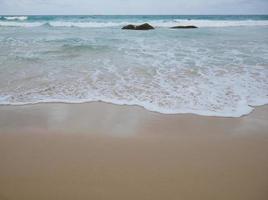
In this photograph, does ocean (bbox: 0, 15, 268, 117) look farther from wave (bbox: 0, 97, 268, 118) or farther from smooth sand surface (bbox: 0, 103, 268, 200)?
smooth sand surface (bbox: 0, 103, 268, 200)

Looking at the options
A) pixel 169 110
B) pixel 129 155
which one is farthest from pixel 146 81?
pixel 129 155

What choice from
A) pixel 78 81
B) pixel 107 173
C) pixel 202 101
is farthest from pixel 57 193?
pixel 78 81

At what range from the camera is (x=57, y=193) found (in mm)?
2279

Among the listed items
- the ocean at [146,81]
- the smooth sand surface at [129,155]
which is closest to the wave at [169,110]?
the ocean at [146,81]

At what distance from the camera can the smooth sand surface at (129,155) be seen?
2.32 metres

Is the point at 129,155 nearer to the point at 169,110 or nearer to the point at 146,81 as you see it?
the point at 169,110

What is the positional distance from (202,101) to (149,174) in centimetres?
232

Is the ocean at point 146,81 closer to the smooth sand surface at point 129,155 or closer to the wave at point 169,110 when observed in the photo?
the wave at point 169,110

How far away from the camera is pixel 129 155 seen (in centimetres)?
288

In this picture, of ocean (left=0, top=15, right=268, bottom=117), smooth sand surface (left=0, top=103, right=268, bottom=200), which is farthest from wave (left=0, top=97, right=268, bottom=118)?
smooth sand surface (left=0, top=103, right=268, bottom=200)

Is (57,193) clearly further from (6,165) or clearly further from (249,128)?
(249,128)

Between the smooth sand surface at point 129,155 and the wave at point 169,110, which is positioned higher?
the wave at point 169,110

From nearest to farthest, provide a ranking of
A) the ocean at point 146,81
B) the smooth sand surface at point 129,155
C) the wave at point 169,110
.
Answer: the smooth sand surface at point 129,155 → the wave at point 169,110 → the ocean at point 146,81

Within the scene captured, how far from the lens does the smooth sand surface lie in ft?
7.61
